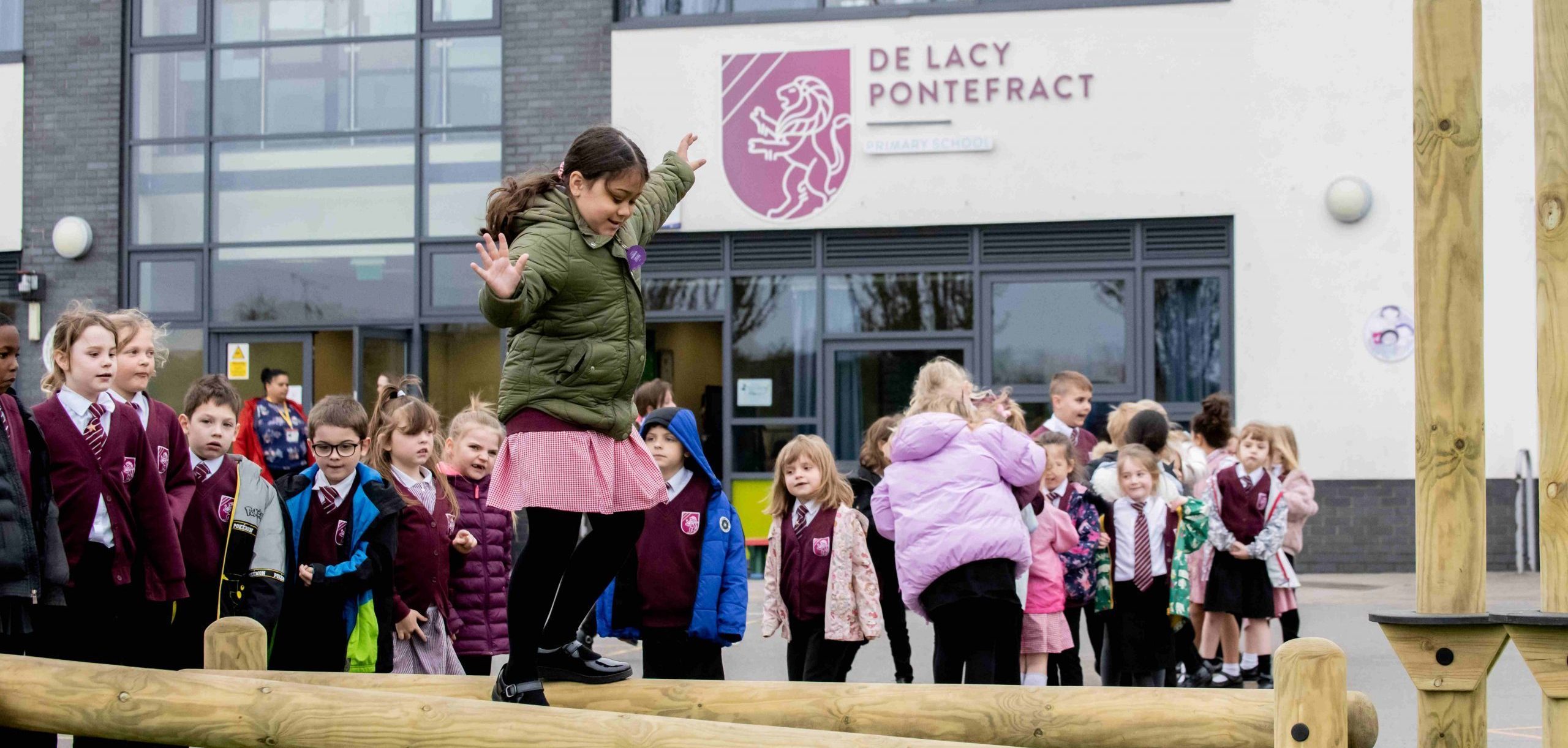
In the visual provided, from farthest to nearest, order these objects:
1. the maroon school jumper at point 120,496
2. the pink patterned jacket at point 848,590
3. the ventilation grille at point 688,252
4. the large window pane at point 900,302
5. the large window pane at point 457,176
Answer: the large window pane at point 457,176
the ventilation grille at point 688,252
the large window pane at point 900,302
the pink patterned jacket at point 848,590
the maroon school jumper at point 120,496

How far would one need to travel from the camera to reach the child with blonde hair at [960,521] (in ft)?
21.8

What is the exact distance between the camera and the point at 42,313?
1609cm

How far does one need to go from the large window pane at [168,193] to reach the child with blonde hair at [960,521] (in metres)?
11.2

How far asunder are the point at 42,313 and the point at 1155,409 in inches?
461

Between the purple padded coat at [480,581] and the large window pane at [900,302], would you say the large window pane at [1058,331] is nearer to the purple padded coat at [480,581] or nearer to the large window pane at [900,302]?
the large window pane at [900,302]

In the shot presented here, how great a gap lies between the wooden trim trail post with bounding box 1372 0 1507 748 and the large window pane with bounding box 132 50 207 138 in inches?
542

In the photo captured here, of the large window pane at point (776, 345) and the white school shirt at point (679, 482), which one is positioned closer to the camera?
the white school shirt at point (679, 482)

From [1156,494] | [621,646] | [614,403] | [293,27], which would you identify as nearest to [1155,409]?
[1156,494]

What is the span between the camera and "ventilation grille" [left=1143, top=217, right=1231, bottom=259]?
14.7m

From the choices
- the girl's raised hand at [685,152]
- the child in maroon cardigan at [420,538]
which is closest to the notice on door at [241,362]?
the child in maroon cardigan at [420,538]

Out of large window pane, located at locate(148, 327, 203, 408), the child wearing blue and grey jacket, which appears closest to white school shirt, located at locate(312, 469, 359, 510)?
the child wearing blue and grey jacket

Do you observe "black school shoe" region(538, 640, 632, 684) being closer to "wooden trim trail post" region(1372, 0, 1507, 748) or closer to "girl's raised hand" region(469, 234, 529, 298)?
"girl's raised hand" region(469, 234, 529, 298)

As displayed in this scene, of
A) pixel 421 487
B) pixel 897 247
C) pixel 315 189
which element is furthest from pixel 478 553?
pixel 315 189

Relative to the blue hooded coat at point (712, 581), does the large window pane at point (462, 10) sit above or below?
above
